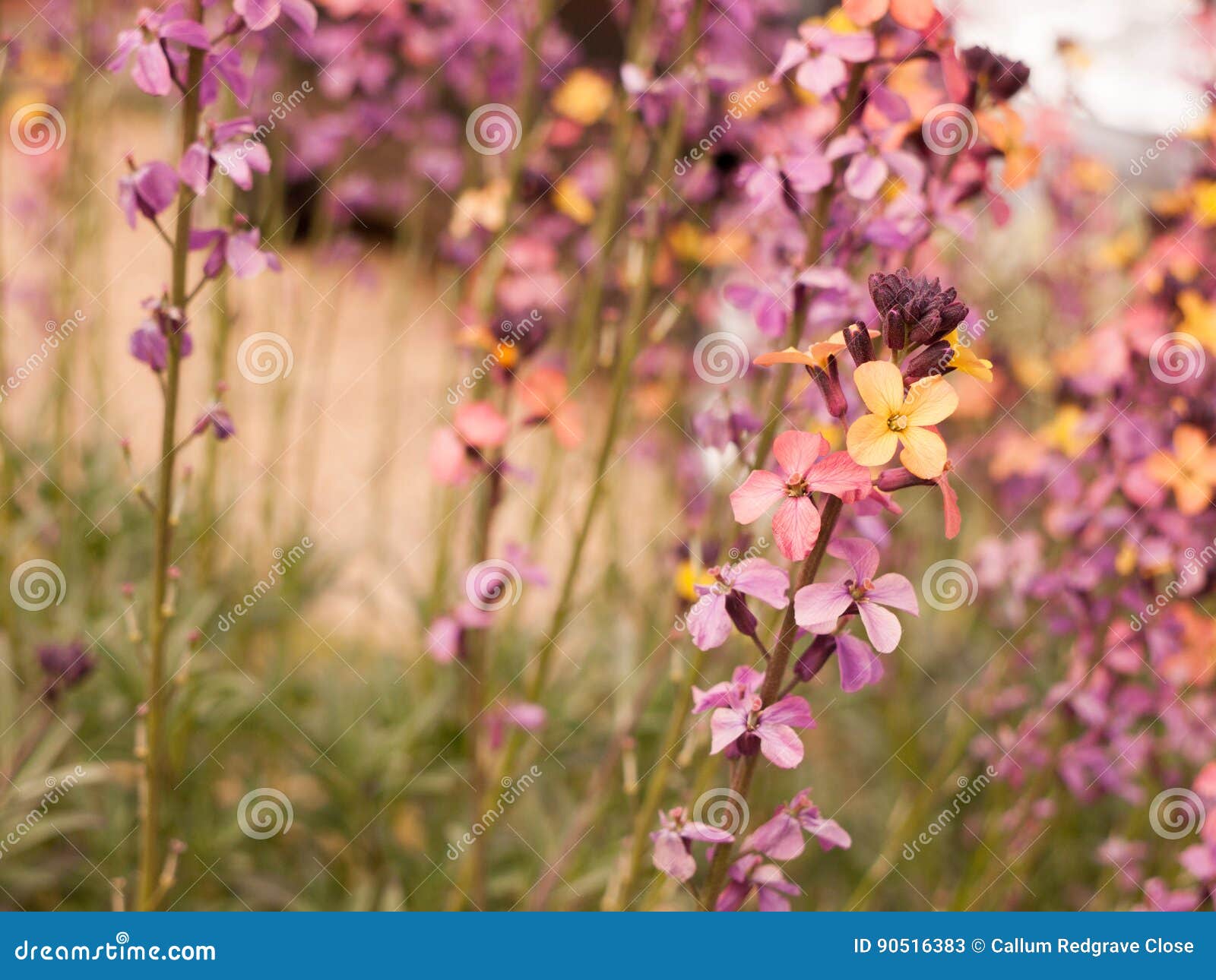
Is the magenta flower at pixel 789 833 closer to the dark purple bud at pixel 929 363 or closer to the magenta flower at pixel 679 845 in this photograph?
the magenta flower at pixel 679 845

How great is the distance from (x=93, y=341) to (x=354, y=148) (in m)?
1.13

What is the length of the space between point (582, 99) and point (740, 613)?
2.48m

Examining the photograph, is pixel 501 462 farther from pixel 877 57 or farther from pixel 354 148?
pixel 354 148

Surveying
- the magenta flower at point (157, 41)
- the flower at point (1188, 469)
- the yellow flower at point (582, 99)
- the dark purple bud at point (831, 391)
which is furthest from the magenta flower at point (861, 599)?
the yellow flower at point (582, 99)

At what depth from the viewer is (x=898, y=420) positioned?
112 cm

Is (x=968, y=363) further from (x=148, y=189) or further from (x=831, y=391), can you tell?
(x=148, y=189)

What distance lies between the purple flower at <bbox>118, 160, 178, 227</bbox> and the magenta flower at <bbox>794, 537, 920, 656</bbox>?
44.5 inches

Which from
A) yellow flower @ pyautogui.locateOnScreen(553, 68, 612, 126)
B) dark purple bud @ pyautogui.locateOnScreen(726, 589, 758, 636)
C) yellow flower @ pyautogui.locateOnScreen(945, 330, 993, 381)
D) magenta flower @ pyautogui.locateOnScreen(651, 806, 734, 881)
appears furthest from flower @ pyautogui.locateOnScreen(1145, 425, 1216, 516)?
yellow flower @ pyautogui.locateOnScreen(553, 68, 612, 126)

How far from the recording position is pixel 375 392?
632 cm

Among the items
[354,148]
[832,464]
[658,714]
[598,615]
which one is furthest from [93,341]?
[832,464]

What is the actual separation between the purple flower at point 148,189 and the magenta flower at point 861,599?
1.13m

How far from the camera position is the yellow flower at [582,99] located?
322 centimetres

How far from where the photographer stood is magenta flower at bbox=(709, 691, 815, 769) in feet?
3.87

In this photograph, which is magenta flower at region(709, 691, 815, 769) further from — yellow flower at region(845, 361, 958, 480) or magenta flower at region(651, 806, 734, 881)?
yellow flower at region(845, 361, 958, 480)
